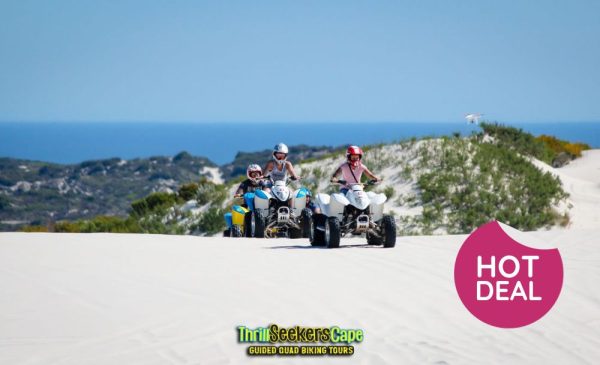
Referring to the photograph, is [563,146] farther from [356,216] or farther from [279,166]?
[356,216]

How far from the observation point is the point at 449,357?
27.6 ft

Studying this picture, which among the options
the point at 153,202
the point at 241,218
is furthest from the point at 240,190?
the point at 153,202

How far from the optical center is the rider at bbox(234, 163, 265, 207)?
17.6 meters

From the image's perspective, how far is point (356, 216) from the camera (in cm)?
1455

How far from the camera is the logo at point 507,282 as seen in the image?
10.1 meters

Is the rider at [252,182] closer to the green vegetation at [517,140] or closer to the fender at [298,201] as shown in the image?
the fender at [298,201]

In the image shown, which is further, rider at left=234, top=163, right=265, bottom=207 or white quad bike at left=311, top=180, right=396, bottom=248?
rider at left=234, top=163, right=265, bottom=207

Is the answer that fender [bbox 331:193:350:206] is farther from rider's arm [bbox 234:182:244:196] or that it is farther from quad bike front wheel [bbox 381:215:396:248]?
rider's arm [bbox 234:182:244:196]

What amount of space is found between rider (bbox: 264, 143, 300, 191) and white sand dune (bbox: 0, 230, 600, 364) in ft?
7.44

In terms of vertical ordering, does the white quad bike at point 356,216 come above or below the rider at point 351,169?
below

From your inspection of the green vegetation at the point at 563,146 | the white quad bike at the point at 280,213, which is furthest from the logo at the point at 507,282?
the green vegetation at the point at 563,146

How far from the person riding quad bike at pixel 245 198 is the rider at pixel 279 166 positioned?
0.24 metres

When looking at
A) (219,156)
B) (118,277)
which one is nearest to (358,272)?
(118,277)

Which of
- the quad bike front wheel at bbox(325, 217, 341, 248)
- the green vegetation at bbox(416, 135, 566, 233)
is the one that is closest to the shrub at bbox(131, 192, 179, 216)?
the green vegetation at bbox(416, 135, 566, 233)
